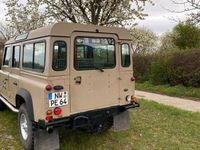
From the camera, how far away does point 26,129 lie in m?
4.54

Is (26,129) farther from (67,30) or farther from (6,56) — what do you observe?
(6,56)

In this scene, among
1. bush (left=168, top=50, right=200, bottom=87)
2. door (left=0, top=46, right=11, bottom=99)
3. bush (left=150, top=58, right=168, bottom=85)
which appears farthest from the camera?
bush (left=150, top=58, right=168, bottom=85)

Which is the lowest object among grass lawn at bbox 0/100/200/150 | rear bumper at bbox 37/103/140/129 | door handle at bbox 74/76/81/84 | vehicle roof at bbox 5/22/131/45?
grass lawn at bbox 0/100/200/150

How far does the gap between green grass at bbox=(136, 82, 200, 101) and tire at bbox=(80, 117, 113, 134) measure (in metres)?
6.20

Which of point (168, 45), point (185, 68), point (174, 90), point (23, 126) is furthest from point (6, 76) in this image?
point (168, 45)

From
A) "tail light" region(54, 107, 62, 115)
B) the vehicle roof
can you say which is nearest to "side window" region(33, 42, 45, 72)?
the vehicle roof

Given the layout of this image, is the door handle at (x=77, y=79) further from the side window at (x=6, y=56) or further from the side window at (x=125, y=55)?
the side window at (x=6, y=56)

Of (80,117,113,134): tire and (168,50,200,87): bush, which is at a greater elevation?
(168,50,200,87): bush

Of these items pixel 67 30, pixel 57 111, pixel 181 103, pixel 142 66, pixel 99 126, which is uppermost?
pixel 67 30

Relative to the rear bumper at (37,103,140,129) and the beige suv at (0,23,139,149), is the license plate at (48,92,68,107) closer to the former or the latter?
the beige suv at (0,23,139,149)

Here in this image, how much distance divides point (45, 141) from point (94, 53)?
1.73 m

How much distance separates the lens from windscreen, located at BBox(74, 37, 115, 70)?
4.19m

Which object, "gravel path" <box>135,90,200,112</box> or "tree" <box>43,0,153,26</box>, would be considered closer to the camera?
"gravel path" <box>135,90,200,112</box>

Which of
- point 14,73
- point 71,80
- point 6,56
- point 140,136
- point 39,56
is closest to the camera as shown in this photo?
point 71,80
